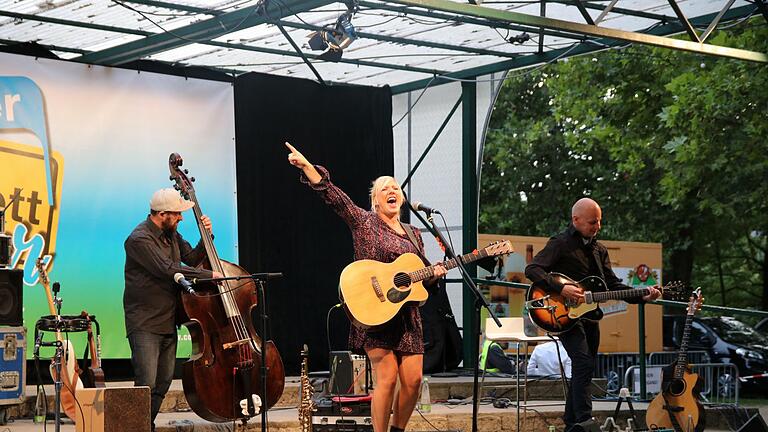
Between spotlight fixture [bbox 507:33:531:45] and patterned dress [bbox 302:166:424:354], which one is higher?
spotlight fixture [bbox 507:33:531:45]

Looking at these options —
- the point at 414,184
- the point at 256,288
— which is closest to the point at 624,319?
the point at 414,184

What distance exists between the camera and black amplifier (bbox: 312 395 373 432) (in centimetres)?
796

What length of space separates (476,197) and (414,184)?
806mm

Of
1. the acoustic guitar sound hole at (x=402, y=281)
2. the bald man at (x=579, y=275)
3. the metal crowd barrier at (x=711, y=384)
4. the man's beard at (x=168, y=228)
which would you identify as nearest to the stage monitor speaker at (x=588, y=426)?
the bald man at (x=579, y=275)

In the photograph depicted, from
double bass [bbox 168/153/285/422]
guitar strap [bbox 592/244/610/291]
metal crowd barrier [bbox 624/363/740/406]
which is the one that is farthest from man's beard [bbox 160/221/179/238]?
metal crowd barrier [bbox 624/363/740/406]

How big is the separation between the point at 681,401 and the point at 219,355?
3670 mm

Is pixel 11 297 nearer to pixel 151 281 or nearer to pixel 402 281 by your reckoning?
pixel 151 281

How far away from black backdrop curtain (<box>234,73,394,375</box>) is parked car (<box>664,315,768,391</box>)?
6863 mm

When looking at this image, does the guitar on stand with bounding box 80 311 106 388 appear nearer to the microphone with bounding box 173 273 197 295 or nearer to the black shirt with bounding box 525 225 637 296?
the microphone with bounding box 173 273 197 295

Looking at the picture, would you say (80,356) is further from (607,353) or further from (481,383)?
(607,353)

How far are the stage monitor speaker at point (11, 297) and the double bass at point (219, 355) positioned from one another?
1646 millimetres

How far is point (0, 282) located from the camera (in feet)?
27.6

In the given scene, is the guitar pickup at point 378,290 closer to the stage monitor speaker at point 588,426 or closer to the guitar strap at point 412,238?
the guitar strap at point 412,238

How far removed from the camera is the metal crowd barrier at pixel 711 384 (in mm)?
10876
